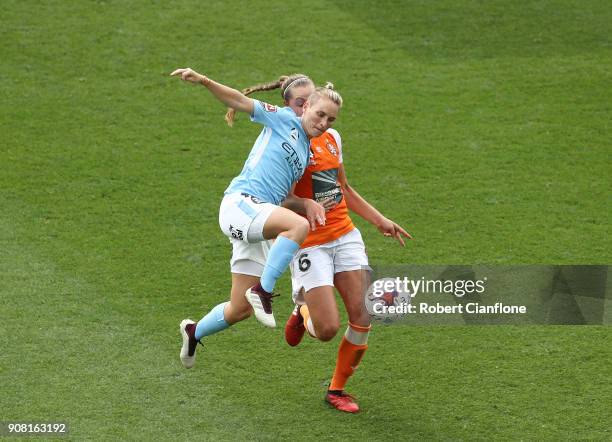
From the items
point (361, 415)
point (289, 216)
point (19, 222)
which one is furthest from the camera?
point (19, 222)

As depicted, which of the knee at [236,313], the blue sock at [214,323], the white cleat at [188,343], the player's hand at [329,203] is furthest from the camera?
the white cleat at [188,343]

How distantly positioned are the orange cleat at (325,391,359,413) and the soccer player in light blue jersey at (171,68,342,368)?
89 cm

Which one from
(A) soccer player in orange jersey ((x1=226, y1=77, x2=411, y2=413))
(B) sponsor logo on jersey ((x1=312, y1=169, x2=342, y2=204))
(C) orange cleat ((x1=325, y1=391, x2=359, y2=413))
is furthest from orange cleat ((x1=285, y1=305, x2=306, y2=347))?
(B) sponsor logo on jersey ((x1=312, y1=169, x2=342, y2=204))

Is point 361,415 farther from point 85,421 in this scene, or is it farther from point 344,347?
point 85,421

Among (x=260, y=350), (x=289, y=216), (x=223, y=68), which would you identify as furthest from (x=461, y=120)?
(x=289, y=216)

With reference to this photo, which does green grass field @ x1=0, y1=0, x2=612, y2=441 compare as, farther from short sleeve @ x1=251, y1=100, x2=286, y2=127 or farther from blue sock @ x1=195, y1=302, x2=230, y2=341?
short sleeve @ x1=251, y1=100, x2=286, y2=127

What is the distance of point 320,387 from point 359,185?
3.50 meters

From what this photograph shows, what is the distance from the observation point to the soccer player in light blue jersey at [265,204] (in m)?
6.91

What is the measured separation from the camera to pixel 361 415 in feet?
25.0

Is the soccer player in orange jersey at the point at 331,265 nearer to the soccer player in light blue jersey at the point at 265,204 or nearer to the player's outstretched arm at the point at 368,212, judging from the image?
the player's outstretched arm at the point at 368,212

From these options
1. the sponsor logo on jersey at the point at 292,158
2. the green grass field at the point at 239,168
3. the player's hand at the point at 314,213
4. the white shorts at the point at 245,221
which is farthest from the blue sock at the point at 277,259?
the green grass field at the point at 239,168

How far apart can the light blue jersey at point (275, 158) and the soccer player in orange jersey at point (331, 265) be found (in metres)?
0.25

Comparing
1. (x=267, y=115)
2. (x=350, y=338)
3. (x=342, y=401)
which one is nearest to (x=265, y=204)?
(x=267, y=115)

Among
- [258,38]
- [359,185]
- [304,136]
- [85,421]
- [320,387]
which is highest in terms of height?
[258,38]
